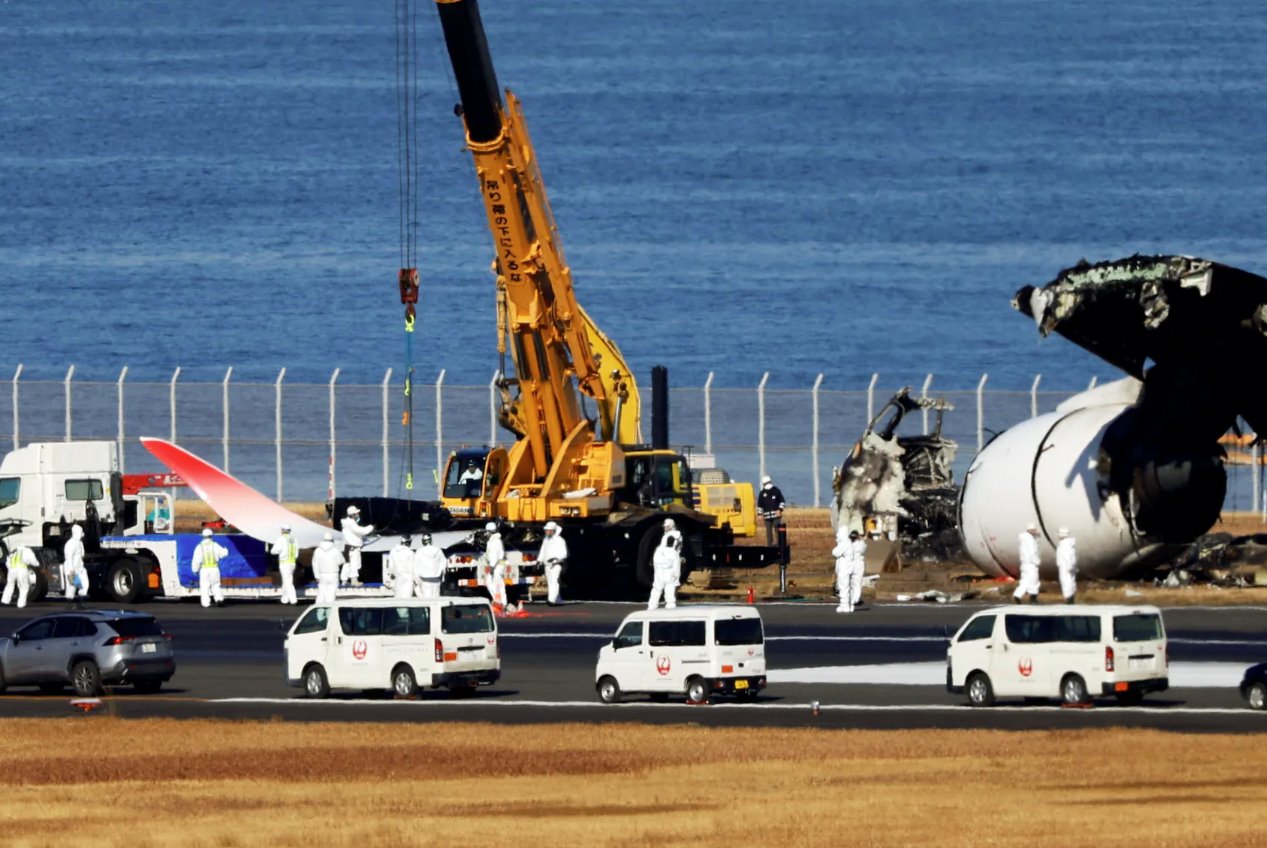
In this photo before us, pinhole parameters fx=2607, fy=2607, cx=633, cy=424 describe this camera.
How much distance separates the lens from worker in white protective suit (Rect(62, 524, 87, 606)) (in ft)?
194

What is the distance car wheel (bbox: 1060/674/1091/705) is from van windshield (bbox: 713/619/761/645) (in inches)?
178

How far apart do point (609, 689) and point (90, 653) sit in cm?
833

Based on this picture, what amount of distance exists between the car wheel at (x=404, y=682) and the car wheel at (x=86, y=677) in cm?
474

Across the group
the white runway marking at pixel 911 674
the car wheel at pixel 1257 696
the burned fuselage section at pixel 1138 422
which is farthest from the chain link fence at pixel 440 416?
the car wheel at pixel 1257 696

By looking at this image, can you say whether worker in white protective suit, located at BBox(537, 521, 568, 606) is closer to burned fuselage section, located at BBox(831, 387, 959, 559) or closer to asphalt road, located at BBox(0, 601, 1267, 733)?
asphalt road, located at BBox(0, 601, 1267, 733)

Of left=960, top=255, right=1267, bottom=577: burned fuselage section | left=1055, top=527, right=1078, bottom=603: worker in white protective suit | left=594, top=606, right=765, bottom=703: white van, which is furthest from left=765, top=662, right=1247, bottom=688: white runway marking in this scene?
left=960, top=255, right=1267, bottom=577: burned fuselage section

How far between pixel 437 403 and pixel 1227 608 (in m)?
32.7

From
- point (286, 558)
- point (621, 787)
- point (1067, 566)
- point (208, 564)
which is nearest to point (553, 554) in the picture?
point (286, 558)

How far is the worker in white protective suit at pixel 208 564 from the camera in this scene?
59.1 metres

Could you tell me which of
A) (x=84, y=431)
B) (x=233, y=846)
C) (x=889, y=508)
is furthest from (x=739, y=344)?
(x=233, y=846)

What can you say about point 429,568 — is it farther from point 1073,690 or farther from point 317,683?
point 1073,690

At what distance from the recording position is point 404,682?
39531 mm

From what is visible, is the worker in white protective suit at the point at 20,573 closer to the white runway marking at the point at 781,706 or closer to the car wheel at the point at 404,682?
the white runway marking at the point at 781,706

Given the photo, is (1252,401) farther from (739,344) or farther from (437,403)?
(739,344)
